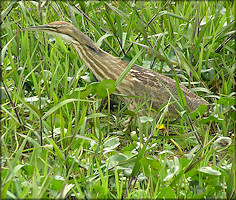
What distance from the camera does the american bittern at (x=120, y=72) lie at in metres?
2.86

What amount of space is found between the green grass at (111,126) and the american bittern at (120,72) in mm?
81

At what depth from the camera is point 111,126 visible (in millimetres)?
2773

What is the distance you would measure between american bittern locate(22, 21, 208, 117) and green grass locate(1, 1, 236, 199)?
0.26 ft

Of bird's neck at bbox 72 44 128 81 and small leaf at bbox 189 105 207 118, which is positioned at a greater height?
bird's neck at bbox 72 44 128 81

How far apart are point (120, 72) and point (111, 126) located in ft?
1.23

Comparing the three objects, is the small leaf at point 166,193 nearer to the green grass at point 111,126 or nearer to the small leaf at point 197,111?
the green grass at point 111,126

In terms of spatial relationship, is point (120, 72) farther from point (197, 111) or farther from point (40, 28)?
point (197, 111)

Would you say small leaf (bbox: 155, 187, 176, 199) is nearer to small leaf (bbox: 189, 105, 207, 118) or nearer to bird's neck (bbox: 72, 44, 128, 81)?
small leaf (bbox: 189, 105, 207, 118)

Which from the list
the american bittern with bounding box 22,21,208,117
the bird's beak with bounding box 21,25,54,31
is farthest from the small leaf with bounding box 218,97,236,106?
the bird's beak with bounding box 21,25,54,31

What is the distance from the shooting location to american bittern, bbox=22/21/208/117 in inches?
113

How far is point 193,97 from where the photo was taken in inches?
110

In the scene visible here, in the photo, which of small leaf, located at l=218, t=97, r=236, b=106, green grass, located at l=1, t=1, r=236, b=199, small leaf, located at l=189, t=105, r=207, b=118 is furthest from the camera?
small leaf, located at l=218, t=97, r=236, b=106

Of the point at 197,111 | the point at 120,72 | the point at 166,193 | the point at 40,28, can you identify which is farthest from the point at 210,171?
the point at 40,28

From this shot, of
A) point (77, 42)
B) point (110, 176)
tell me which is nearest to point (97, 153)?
point (110, 176)
